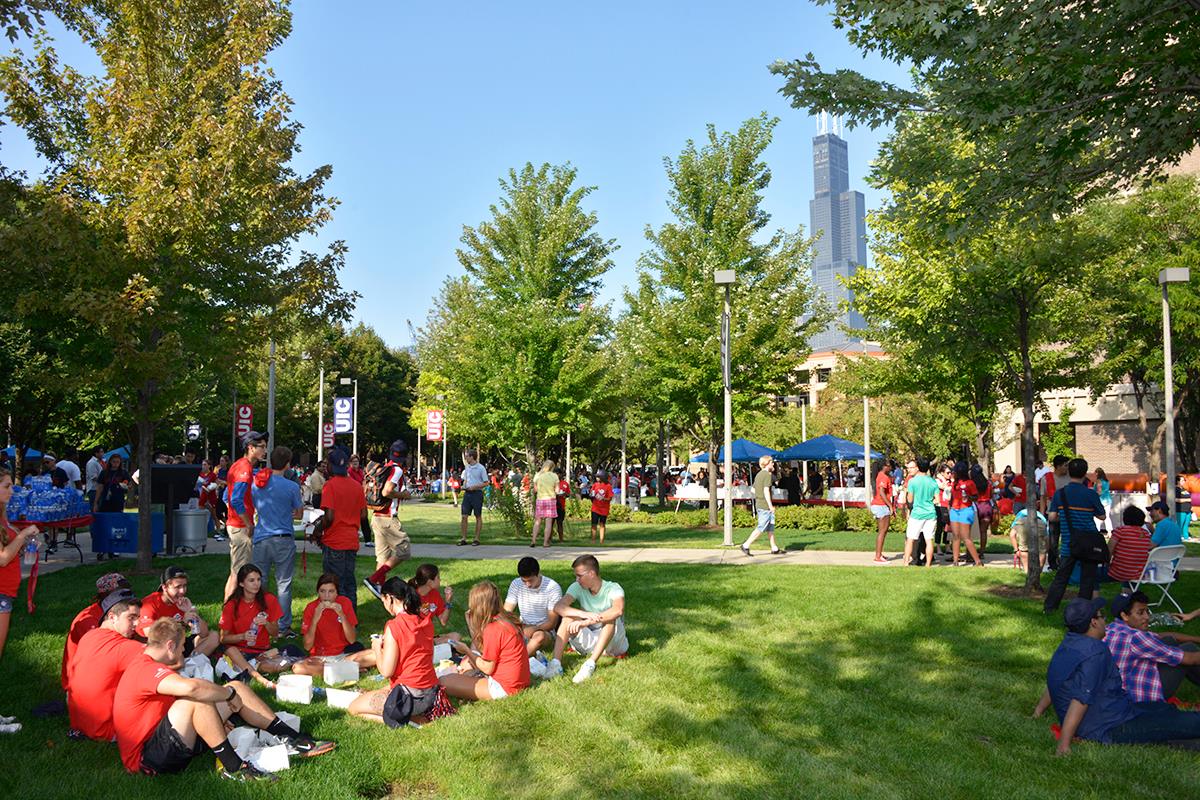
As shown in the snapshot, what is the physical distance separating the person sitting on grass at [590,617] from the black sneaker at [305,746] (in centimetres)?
256

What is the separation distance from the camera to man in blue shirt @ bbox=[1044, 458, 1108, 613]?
9836 mm

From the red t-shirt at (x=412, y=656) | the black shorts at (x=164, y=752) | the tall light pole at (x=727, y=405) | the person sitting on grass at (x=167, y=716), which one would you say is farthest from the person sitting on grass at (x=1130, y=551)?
the black shorts at (x=164, y=752)

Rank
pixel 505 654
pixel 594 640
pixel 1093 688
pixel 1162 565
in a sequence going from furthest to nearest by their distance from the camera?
pixel 1162 565
pixel 594 640
pixel 505 654
pixel 1093 688

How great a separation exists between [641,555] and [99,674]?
11.2m

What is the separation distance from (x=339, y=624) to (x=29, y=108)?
29.1 feet

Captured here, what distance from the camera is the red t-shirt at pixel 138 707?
5340 millimetres

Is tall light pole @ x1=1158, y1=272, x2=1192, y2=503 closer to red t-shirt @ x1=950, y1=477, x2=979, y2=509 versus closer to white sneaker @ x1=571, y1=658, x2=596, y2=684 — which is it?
red t-shirt @ x1=950, y1=477, x2=979, y2=509

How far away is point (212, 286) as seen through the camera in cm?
1299

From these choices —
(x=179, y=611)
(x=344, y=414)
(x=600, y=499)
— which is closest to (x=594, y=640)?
(x=179, y=611)

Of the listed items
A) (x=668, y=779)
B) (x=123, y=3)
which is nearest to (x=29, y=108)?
(x=123, y=3)

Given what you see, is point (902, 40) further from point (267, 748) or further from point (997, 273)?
point (267, 748)

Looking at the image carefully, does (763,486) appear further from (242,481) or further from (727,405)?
(242,481)

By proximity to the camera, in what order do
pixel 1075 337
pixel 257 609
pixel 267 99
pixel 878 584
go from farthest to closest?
pixel 1075 337 < pixel 267 99 < pixel 878 584 < pixel 257 609

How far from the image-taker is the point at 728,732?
623 cm
